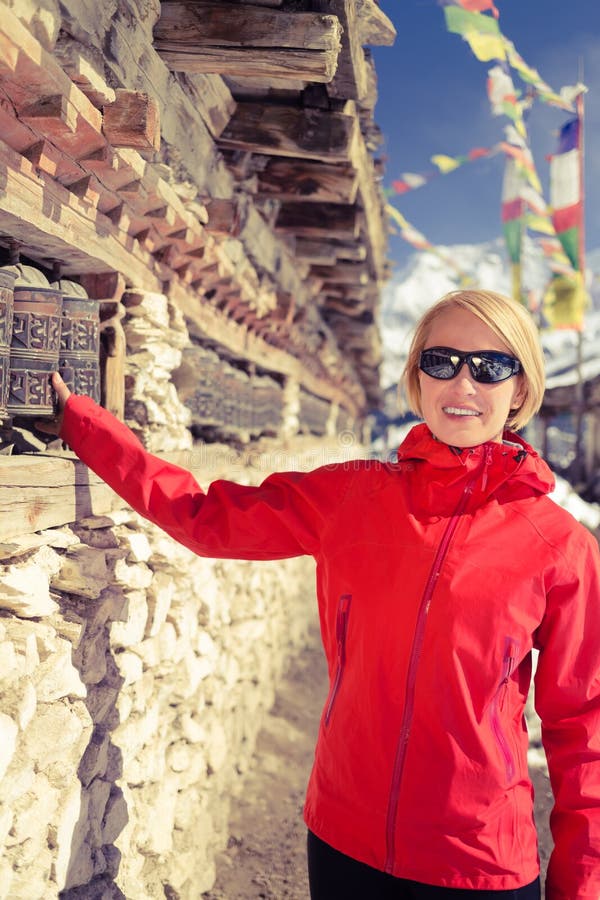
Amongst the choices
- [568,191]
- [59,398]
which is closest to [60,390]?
[59,398]

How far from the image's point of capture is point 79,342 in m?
2.38

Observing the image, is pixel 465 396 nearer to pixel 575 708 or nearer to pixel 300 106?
pixel 575 708

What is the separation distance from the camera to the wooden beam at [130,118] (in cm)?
190

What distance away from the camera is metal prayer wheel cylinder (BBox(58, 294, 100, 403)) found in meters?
2.33

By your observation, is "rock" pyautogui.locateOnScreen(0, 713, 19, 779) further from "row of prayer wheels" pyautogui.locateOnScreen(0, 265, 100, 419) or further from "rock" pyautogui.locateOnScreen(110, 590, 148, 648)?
"row of prayer wheels" pyautogui.locateOnScreen(0, 265, 100, 419)

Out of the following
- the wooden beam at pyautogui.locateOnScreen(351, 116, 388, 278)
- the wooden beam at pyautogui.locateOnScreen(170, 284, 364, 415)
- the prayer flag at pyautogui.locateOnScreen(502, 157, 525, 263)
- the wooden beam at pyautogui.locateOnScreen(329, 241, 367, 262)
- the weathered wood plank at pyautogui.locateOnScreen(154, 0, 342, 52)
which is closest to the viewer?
the weathered wood plank at pyautogui.locateOnScreen(154, 0, 342, 52)

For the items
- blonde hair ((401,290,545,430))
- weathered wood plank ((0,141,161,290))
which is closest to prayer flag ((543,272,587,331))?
weathered wood plank ((0,141,161,290))

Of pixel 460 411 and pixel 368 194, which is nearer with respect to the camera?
pixel 460 411

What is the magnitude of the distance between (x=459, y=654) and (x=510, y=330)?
75cm

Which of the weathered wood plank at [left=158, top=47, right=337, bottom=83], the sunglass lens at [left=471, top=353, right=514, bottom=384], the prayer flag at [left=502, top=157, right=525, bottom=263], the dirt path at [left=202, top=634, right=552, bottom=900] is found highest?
the prayer flag at [left=502, top=157, right=525, bottom=263]

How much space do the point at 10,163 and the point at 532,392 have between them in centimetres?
144

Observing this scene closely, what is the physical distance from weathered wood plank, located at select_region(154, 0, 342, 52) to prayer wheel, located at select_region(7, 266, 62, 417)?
1031 millimetres

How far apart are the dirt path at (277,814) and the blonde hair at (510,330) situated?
8.98ft

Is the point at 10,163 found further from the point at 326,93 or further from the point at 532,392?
the point at 326,93
